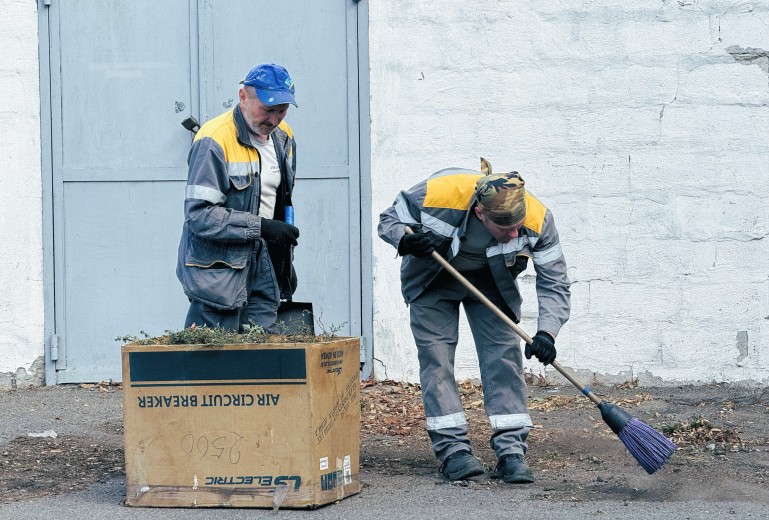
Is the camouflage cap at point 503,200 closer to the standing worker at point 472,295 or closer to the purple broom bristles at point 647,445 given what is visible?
the standing worker at point 472,295

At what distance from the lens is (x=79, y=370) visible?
25.1 ft

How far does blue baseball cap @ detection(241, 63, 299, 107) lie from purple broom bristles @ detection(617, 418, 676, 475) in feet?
6.99

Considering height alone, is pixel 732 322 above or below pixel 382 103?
below

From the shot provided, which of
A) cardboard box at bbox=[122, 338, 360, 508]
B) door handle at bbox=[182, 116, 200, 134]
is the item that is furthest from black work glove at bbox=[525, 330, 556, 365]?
door handle at bbox=[182, 116, 200, 134]

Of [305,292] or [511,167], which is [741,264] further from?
[305,292]

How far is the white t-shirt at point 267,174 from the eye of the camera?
16.8 ft

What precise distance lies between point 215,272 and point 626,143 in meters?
3.51

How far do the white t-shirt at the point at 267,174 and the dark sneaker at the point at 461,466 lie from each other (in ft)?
4.72

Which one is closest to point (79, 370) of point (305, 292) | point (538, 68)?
point (305, 292)

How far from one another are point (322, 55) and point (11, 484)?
146 inches

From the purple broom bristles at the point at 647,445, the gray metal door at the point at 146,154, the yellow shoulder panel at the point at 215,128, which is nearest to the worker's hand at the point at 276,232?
the yellow shoulder panel at the point at 215,128

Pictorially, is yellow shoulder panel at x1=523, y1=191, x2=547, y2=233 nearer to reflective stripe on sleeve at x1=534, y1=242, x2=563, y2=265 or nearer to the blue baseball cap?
reflective stripe on sleeve at x1=534, y1=242, x2=563, y2=265

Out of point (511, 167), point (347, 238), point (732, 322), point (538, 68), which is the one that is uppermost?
point (538, 68)

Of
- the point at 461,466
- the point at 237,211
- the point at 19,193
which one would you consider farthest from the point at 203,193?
the point at 19,193
